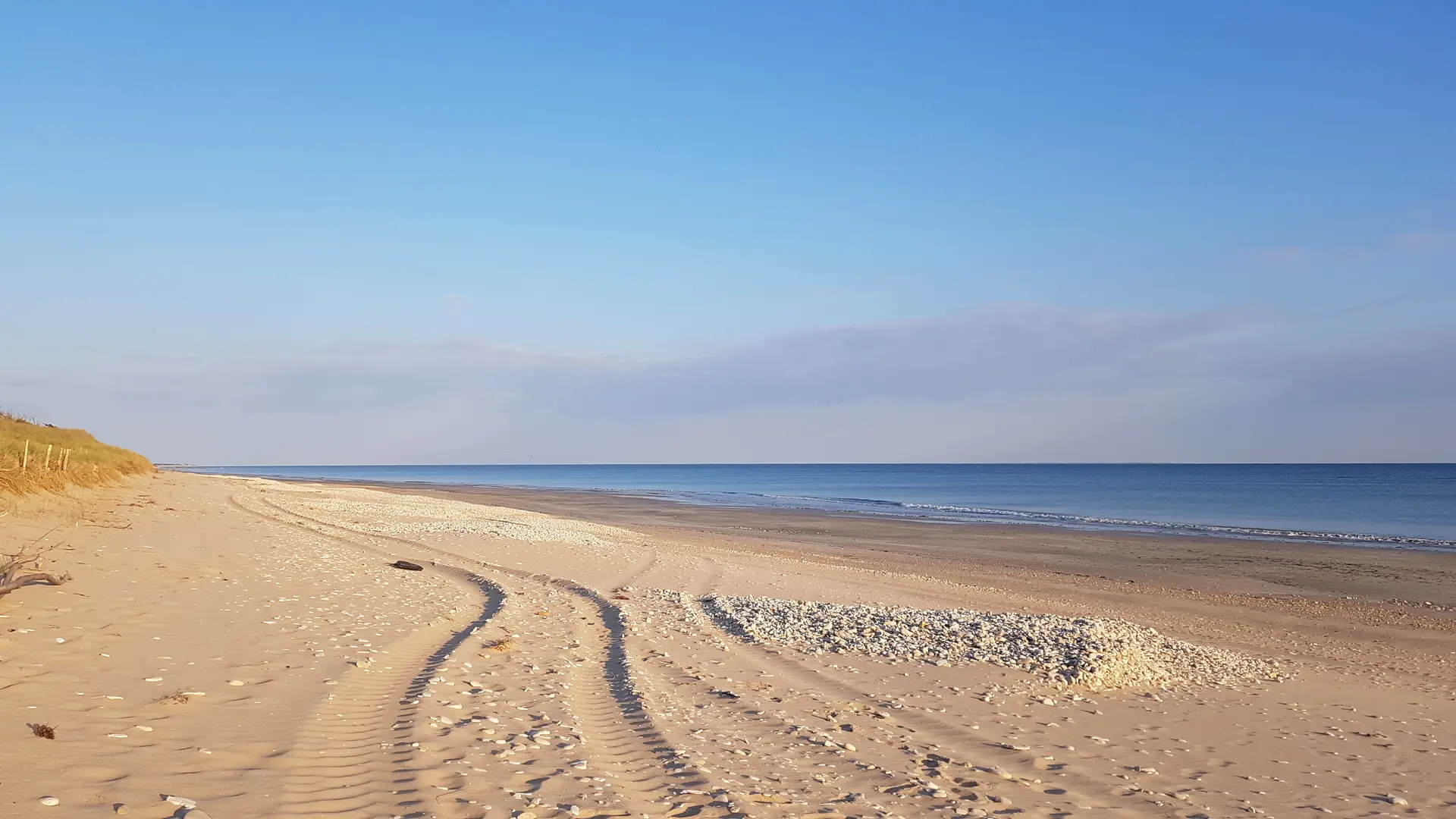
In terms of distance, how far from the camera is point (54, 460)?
2609cm

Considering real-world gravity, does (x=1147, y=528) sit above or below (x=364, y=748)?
below

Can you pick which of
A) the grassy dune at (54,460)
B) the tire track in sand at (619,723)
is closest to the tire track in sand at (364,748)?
the tire track in sand at (619,723)

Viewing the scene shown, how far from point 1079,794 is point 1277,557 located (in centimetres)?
2678

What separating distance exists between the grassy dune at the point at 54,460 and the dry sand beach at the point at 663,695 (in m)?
2.80

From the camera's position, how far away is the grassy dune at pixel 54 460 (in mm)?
20188

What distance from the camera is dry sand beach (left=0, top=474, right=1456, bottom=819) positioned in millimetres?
5574

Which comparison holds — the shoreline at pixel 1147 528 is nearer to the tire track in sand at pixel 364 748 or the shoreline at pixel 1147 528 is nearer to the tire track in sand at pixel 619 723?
the tire track in sand at pixel 619 723

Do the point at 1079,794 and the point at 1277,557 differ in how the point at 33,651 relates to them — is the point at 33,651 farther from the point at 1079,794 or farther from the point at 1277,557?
the point at 1277,557

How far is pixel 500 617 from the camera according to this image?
1190cm

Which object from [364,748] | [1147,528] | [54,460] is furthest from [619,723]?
[1147,528]

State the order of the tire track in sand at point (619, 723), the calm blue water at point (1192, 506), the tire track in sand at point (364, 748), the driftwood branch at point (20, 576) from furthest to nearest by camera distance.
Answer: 1. the calm blue water at point (1192, 506)
2. the driftwood branch at point (20, 576)
3. the tire track in sand at point (619, 723)
4. the tire track in sand at point (364, 748)

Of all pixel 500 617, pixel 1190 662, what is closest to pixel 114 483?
pixel 500 617

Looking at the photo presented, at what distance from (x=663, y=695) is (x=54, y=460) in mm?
26971

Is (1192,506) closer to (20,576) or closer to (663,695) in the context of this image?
(663,695)
